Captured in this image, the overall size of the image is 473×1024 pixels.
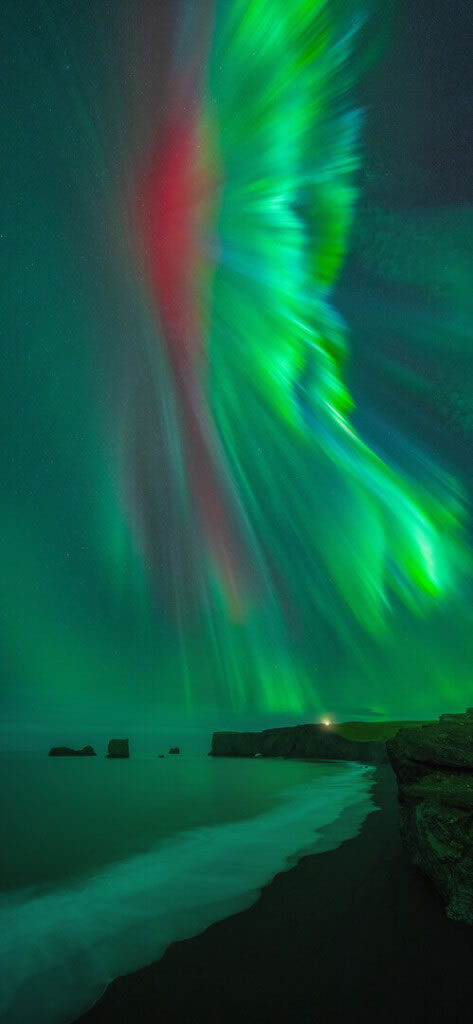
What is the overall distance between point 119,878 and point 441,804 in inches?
333

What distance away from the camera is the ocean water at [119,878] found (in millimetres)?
6102

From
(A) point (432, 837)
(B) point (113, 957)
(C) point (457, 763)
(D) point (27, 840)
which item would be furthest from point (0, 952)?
(D) point (27, 840)

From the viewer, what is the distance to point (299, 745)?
105875 mm

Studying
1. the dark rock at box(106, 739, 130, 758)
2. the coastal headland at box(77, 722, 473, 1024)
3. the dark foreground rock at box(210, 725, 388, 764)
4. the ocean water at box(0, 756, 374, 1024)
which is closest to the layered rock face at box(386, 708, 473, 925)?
the coastal headland at box(77, 722, 473, 1024)

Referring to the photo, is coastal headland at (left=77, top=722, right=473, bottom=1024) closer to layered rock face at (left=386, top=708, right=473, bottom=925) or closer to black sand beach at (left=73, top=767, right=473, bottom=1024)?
black sand beach at (left=73, top=767, right=473, bottom=1024)

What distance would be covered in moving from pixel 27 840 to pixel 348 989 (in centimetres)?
1552

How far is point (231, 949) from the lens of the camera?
5.95 meters

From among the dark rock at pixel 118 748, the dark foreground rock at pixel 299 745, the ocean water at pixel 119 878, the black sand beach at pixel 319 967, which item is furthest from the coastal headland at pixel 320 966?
the dark rock at pixel 118 748

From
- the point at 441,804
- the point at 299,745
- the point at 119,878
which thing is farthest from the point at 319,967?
the point at 299,745

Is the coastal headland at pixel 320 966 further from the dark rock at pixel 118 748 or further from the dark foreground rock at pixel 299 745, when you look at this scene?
the dark rock at pixel 118 748

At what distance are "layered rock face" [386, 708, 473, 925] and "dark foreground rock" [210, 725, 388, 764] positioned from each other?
7149cm

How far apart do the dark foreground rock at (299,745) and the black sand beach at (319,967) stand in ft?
243

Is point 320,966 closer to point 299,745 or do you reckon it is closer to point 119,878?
point 119,878

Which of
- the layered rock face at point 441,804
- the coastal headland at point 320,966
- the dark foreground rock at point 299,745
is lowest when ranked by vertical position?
the dark foreground rock at point 299,745
